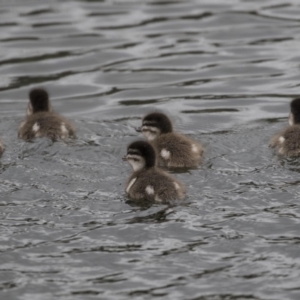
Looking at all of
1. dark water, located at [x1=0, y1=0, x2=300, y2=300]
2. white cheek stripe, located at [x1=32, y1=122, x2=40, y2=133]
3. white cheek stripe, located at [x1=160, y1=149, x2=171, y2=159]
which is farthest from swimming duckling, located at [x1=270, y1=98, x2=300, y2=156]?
white cheek stripe, located at [x1=32, y1=122, x2=40, y2=133]

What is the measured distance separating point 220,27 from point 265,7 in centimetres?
136

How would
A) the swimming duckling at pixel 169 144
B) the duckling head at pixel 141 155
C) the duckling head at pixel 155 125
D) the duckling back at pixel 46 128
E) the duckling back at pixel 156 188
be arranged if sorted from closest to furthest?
the duckling back at pixel 156 188 → the duckling head at pixel 141 155 → the swimming duckling at pixel 169 144 → the duckling head at pixel 155 125 → the duckling back at pixel 46 128

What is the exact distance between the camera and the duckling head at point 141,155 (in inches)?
393

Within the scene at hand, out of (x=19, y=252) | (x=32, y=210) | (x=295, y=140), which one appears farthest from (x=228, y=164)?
(x=19, y=252)

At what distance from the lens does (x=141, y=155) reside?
10008 millimetres

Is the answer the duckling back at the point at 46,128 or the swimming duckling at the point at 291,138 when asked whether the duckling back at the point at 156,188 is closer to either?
the swimming duckling at the point at 291,138

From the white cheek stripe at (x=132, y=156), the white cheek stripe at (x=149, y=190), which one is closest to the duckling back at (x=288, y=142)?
the white cheek stripe at (x=132, y=156)

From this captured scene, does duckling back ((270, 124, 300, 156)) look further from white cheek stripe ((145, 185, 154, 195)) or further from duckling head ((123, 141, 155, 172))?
white cheek stripe ((145, 185, 154, 195))

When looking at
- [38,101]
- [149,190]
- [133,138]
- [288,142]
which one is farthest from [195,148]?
[38,101]

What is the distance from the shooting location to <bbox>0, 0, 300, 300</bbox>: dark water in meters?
7.99

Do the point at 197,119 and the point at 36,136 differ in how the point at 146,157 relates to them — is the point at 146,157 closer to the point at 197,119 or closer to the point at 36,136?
the point at 36,136

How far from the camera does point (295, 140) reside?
1080cm

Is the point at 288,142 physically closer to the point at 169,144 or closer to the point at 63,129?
the point at 169,144

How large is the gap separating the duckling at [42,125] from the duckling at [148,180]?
1.51 meters
